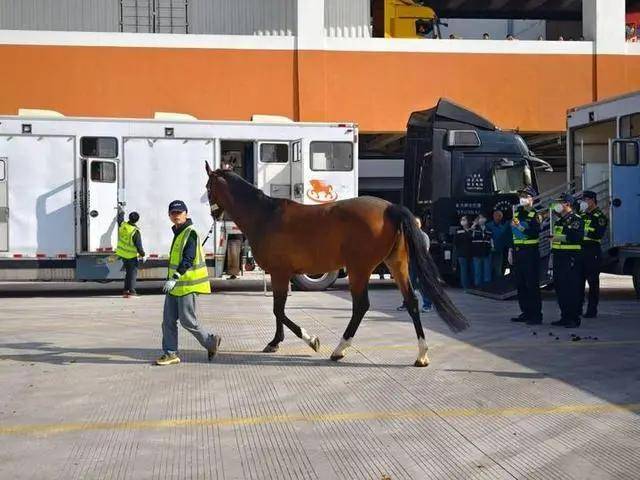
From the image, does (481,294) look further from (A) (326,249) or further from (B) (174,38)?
(B) (174,38)

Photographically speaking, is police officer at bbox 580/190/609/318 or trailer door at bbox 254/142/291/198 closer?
police officer at bbox 580/190/609/318

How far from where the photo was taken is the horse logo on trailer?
1694cm

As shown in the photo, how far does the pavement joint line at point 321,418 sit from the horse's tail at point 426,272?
1.92m

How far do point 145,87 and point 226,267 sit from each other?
9.18 meters

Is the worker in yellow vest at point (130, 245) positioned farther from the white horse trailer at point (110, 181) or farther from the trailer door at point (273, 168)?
the trailer door at point (273, 168)

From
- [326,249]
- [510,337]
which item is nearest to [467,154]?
[510,337]

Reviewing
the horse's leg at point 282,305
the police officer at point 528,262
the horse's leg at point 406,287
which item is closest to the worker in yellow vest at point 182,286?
the horse's leg at point 282,305

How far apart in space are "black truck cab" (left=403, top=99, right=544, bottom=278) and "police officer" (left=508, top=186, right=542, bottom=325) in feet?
18.0

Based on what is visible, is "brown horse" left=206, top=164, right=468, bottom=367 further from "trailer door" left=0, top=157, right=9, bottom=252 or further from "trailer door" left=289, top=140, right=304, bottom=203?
"trailer door" left=0, top=157, right=9, bottom=252

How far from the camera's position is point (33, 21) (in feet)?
80.2

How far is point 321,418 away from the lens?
6.13 metres

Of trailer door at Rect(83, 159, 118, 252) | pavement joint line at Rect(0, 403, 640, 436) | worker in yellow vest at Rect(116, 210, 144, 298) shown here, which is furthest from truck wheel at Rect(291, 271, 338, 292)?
pavement joint line at Rect(0, 403, 640, 436)

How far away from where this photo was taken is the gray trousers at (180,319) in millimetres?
8117

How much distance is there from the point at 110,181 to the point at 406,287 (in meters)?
9.28
